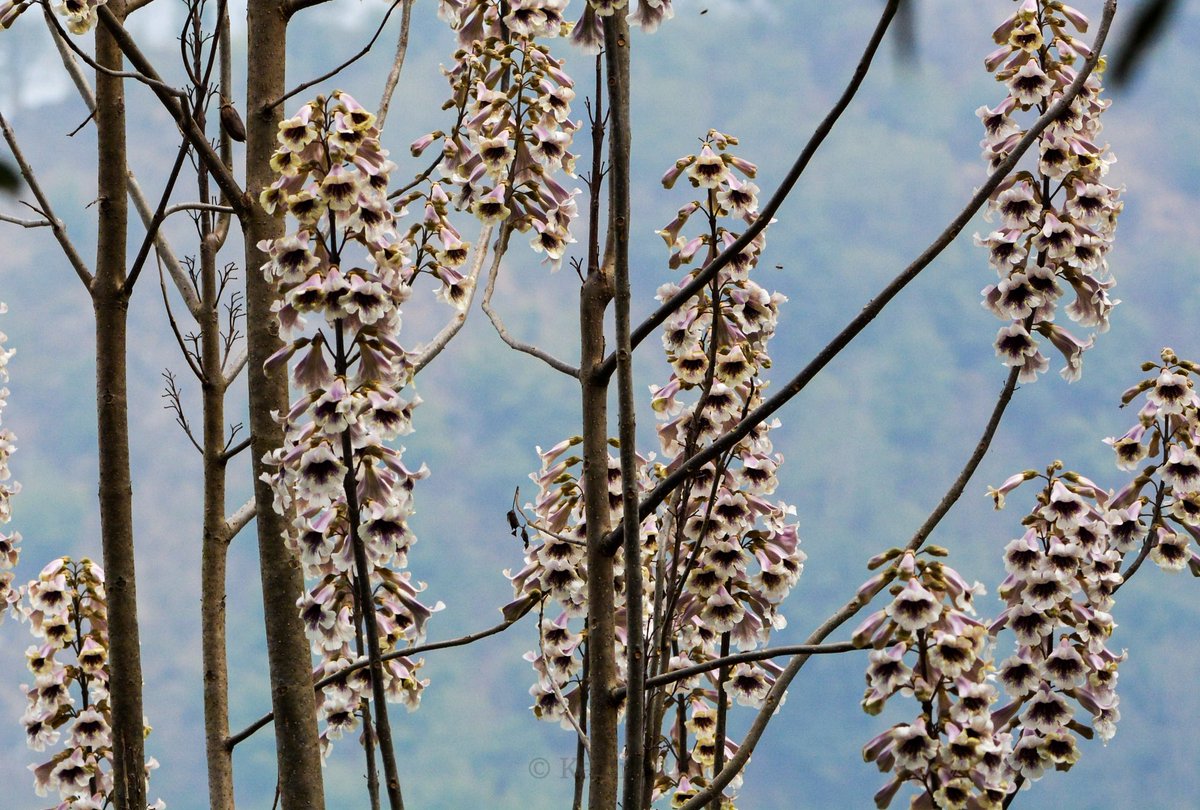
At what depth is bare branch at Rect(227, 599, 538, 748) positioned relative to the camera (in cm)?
227

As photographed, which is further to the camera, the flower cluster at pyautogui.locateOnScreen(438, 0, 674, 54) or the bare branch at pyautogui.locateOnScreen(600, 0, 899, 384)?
the flower cluster at pyautogui.locateOnScreen(438, 0, 674, 54)

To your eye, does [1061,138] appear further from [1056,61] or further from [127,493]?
[127,493]

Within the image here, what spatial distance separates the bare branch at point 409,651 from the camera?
227 centimetres

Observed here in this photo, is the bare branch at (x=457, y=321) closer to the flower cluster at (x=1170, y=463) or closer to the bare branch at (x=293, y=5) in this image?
the bare branch at (x=293, y=5)

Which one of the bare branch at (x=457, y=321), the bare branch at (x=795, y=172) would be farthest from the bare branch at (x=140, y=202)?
the bare branch at (x=795, y=172)

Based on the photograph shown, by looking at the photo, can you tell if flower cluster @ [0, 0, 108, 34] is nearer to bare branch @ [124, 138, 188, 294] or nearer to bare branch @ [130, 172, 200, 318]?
bare branch @ [124, 138, 188, 294]

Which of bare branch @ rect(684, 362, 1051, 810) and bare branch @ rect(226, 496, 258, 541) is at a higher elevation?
bare branch @ rect(226, 496, 258, 541)

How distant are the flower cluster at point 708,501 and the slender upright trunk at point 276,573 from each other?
469mm

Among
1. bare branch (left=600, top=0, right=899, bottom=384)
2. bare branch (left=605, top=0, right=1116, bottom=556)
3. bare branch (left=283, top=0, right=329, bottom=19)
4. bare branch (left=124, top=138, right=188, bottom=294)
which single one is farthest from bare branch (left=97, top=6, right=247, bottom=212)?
bare branch (left=605, top=0, right=1116, bottom=556)

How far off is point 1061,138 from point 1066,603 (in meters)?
0.97

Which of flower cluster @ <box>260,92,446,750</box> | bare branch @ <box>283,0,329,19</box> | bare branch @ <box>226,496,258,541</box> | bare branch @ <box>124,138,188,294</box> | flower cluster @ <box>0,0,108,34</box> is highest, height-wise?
bare branch @ <box>283,0,329,19</box>

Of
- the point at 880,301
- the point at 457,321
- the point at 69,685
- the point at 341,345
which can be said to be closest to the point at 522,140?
the point at 457,321

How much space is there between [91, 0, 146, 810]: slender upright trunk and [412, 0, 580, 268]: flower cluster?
0.70 metres

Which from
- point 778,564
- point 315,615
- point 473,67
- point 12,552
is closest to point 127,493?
point 12,552
